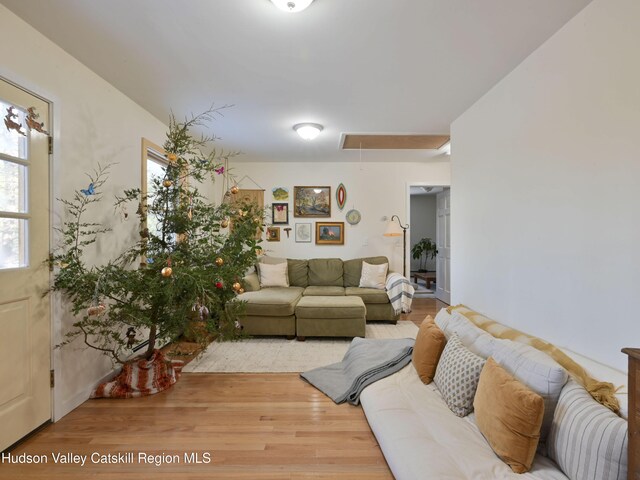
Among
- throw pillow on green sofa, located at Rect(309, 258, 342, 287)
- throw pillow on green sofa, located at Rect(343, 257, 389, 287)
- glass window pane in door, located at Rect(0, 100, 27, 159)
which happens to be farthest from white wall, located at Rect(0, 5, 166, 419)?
throw pillow on green sofa, located at Rect(343, 257, 389, 287)

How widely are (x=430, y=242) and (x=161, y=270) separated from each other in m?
7.32

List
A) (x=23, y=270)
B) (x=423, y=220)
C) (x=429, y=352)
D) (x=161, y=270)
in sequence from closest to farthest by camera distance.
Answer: (x=23, y=270) → (x=429, y=352) → (x=161, y=270) → (x=423, y=220)

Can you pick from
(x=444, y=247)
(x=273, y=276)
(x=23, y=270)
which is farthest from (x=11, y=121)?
(x=444, y=247)

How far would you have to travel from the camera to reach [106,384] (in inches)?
97.2

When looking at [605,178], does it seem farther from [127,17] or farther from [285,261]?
[285,261]

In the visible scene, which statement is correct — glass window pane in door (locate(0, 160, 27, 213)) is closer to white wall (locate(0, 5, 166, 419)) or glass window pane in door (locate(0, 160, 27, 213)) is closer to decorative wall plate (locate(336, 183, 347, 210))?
white wall (locate(0, 5, 166, 419))

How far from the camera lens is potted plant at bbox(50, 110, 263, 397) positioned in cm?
216

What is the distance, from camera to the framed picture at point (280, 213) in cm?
531

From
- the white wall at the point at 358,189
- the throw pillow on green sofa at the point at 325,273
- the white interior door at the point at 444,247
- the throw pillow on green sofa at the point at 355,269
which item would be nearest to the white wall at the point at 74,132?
the white wall at the point at 358,189

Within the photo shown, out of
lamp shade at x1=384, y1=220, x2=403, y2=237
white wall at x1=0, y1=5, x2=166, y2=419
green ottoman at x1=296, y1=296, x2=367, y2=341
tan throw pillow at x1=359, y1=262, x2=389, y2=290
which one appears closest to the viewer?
white wall at x1=0, y1=5, x2=166, y2=419

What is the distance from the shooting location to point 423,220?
9.18m

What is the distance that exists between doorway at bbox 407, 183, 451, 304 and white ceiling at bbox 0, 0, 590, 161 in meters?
2.97

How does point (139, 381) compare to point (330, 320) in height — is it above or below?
below

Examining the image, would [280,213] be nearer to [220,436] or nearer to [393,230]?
[393,230]
